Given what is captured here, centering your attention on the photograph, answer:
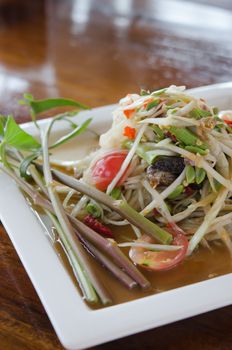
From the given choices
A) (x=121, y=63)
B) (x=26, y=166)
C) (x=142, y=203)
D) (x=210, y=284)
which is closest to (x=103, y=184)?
(x=142, y=203)

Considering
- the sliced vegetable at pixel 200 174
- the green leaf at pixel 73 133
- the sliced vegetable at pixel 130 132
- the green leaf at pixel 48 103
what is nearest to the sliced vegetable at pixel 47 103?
the green leaf at pixel 48 103

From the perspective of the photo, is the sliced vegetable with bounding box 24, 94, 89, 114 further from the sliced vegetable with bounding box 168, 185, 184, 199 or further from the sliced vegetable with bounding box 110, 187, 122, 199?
the sliced vegetable with bounding box 168, 185, 184, 199

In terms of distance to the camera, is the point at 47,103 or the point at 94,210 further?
the point at 47,103

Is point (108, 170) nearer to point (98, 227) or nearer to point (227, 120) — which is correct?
point (98, 227)

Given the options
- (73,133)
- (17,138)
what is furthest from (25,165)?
(73,133)

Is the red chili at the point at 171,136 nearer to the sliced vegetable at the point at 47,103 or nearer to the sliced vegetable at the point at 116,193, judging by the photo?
the sliced vegetable at the point at 116,193

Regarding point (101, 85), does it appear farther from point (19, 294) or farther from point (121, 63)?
point (19, 294)

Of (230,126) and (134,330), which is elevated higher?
(230,126)
